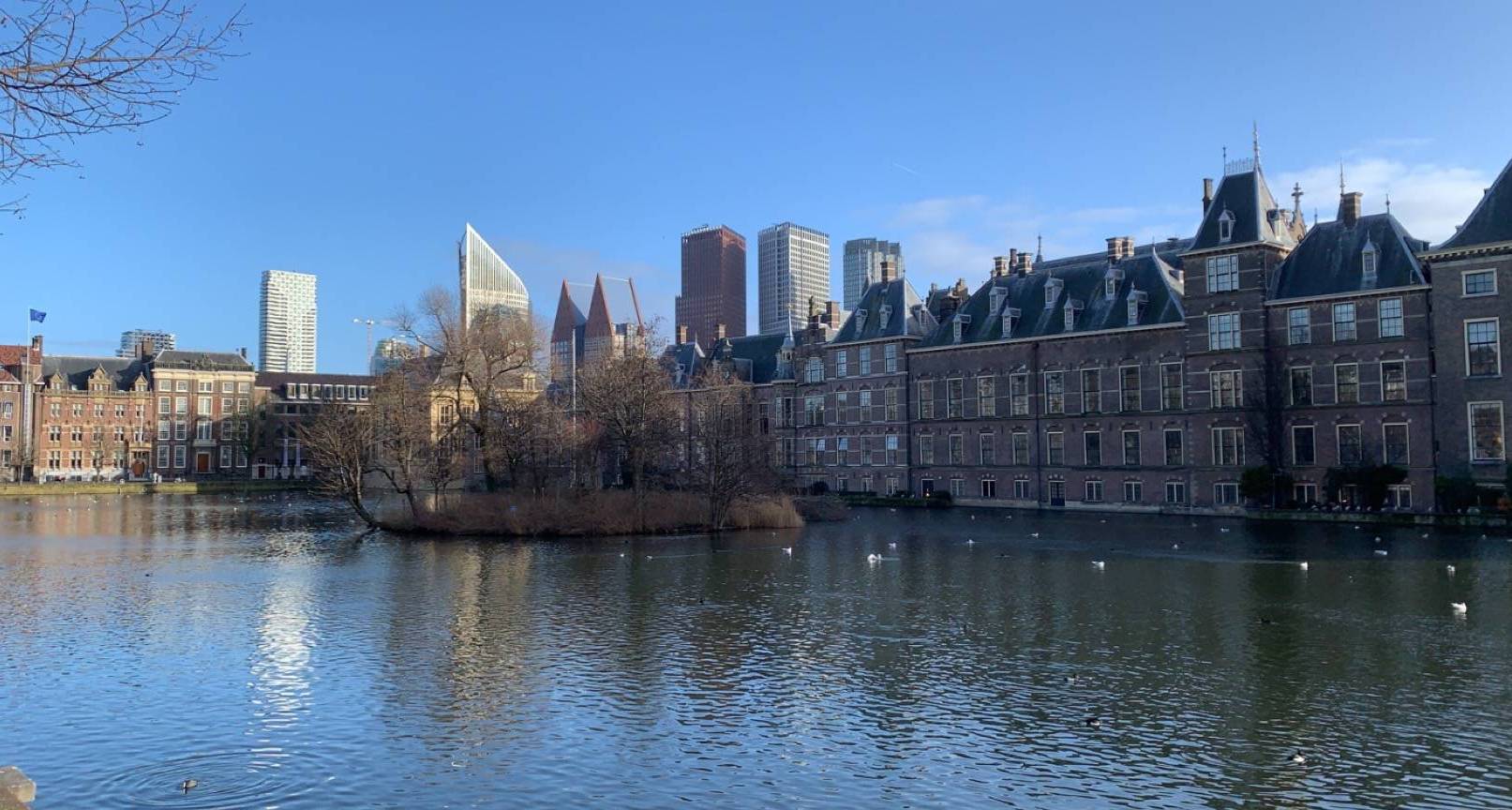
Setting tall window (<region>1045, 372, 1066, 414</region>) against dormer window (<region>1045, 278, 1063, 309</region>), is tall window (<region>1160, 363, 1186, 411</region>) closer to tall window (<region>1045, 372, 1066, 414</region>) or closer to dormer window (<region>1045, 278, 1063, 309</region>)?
tall window (<region>1045, 372, 1066, 414</region>)

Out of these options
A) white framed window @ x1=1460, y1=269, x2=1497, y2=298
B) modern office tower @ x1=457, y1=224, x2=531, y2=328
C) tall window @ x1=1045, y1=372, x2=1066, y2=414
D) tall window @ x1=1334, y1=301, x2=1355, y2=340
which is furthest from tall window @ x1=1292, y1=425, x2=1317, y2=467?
modern office tower @ x1=457, y1=224, x2=531, y2=328

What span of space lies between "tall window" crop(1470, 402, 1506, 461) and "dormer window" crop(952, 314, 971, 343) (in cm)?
3149

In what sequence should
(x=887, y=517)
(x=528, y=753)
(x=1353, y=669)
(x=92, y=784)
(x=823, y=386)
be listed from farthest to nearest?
(x=823, y=386) → (x=887, y=517) → (x=1353, y=669) → (x=528, y=753) → (x=92, y=784)

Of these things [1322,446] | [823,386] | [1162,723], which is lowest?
[1162,723]

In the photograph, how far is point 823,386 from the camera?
85.8m

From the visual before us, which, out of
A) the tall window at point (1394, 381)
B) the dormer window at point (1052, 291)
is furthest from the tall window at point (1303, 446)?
the dormer window at point (1052, 291)

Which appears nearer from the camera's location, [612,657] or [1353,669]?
[1353,669]

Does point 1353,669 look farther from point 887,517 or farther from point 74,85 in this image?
point 887,517

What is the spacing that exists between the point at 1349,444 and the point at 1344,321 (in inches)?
251

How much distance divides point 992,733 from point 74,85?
514 inches

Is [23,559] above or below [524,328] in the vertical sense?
below

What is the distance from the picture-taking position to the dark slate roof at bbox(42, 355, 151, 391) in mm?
126375

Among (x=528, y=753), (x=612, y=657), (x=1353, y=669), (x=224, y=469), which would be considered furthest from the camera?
(x=224, y=469)

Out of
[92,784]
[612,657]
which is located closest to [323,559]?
[612,657]
